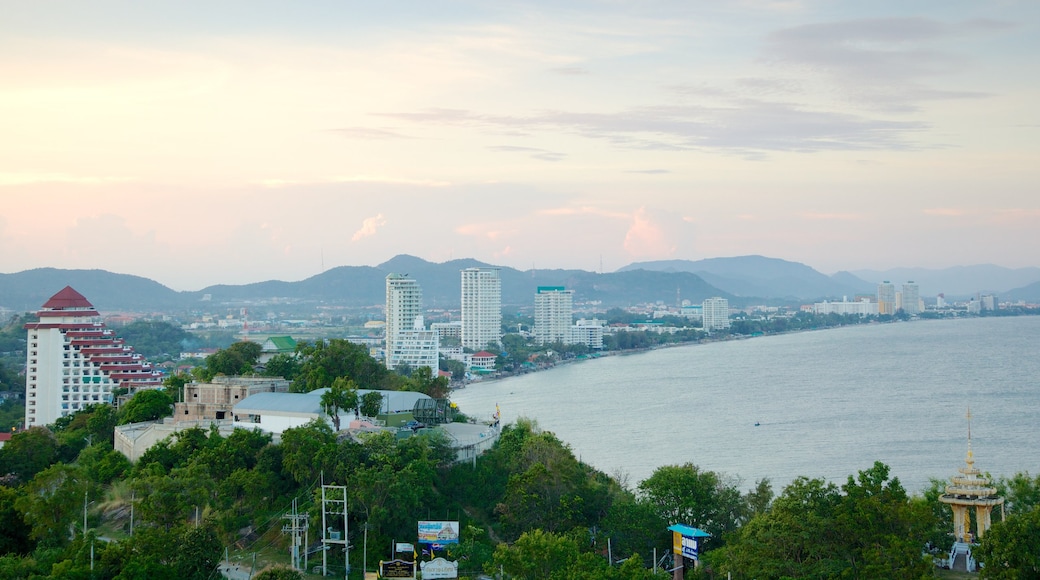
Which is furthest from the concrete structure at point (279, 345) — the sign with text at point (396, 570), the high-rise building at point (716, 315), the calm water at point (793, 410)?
the high-rise building at point (716, 315)

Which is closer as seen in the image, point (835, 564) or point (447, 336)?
point (835, 564)

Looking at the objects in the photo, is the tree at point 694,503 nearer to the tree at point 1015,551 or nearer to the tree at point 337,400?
the tree at point 1015,551

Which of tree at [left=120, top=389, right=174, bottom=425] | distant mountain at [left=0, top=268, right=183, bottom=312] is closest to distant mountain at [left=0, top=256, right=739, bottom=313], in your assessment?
distant mountain at [left=0, top=268, right=183, bottom=312]

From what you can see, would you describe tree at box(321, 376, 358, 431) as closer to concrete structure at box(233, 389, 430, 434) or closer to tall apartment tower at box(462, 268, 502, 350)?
concrete structure at box(233, 389, 430, 434)

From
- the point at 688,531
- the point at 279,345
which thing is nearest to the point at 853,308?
the point at 279,345

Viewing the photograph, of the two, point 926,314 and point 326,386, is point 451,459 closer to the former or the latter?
point 326,386

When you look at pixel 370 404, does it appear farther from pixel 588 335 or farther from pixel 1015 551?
pixel 588 335

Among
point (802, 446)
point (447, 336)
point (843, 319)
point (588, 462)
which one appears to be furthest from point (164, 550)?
point (843, 319)
